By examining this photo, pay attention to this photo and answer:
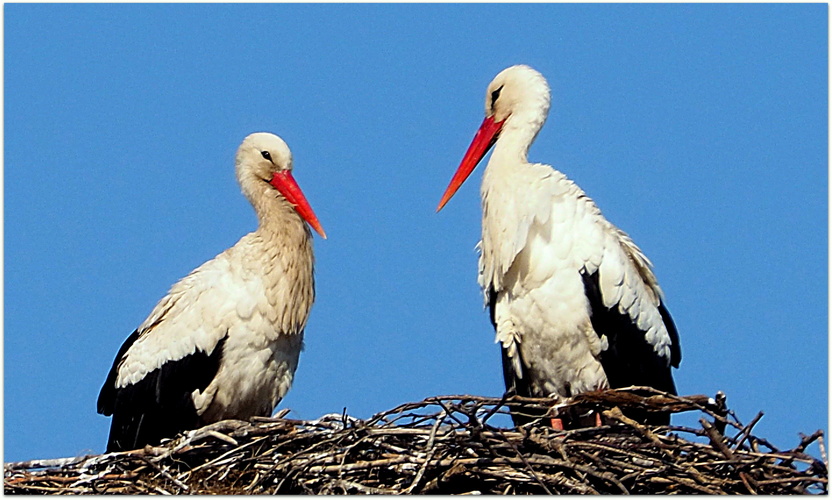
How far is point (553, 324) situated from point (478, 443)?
89 cm

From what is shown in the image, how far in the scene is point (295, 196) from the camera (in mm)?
7461

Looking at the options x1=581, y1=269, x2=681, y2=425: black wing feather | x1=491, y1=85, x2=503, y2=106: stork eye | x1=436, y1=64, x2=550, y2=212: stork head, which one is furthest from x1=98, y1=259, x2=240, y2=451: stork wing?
x1=581, y1=269, x2=681, y2=425: black wing feather

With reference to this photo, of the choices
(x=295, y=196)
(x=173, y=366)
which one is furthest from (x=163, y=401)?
(x=295, y=196)

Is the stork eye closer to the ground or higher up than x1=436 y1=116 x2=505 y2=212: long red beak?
higher up

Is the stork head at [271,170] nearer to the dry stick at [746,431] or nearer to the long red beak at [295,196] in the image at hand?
the long red beak at [295,196]

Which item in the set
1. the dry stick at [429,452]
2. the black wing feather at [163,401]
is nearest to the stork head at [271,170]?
the black wing feather at [163,401]

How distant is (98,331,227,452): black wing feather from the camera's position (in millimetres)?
7035

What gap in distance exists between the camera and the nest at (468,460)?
586 centimetres

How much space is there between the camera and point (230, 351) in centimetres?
702

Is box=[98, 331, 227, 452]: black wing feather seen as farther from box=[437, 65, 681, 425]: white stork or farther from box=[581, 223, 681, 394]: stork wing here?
box=[581, 223, 681, 394]: stork wing

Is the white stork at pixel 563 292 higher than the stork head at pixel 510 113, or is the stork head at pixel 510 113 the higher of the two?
the stork head at pixel 510 113

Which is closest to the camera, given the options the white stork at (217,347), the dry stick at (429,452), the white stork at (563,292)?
the dry stick at (429,452)

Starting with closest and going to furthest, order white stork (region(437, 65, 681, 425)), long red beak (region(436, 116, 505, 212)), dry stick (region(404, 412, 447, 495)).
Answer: dry stick (region(404, 412, 447, 495)), white stork (region(437, 65, 681, 425)), long red beak (region(436, 116, 505, 212))

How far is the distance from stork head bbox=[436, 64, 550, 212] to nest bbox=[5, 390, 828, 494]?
133 cm
